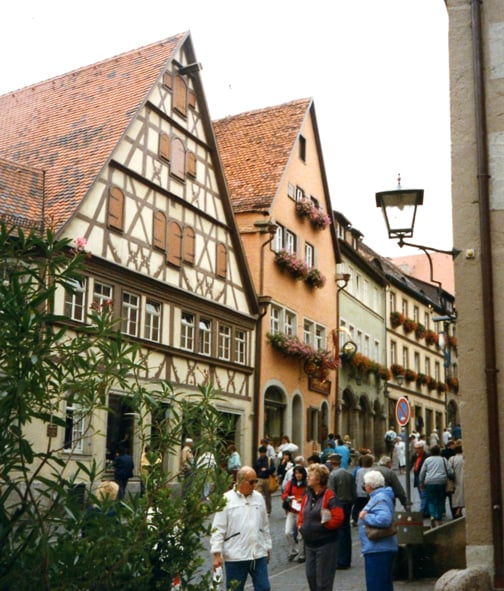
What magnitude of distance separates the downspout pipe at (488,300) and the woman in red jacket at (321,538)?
155 centimetres

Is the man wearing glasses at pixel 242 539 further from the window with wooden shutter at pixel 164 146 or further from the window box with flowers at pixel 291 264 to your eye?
the window box with flowers at pixel 291 264

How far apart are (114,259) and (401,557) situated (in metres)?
11.8

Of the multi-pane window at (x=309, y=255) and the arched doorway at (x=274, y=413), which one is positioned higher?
the multi-pane window at (x=309, y=255)

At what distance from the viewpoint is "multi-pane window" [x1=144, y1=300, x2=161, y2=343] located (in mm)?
22656

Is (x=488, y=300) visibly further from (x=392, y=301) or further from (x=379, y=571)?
(x=392, y=301)

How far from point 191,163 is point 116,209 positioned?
4.13 metres

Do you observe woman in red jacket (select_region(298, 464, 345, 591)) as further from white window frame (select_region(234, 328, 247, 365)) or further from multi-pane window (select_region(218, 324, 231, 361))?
white window frame (select_region(234, 328, 247, 365))

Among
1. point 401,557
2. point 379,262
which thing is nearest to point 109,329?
point 401,557

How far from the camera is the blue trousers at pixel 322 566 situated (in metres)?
8.59

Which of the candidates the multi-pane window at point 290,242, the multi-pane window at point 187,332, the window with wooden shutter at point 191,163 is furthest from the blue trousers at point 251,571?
the multi-pane window at point 290,242

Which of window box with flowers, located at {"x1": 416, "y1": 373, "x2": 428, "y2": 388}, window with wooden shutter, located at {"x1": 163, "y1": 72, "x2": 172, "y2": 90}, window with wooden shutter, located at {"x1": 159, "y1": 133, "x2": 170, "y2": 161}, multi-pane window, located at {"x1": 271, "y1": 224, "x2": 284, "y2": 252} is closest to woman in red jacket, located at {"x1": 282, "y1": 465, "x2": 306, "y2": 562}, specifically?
window with wooden shutter, located at {"x1": 159, "y1": 133, "x2": 170, "y2": 161}

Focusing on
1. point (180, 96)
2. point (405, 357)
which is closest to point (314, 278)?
point (180, 96)

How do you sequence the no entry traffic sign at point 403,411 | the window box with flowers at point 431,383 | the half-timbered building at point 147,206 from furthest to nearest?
the window box with flowers at point 431,383
the half-timbered building at point 147,206
the no entry traffic sign at point 403,411

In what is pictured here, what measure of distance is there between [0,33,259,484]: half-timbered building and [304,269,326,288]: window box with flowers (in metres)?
4.51
